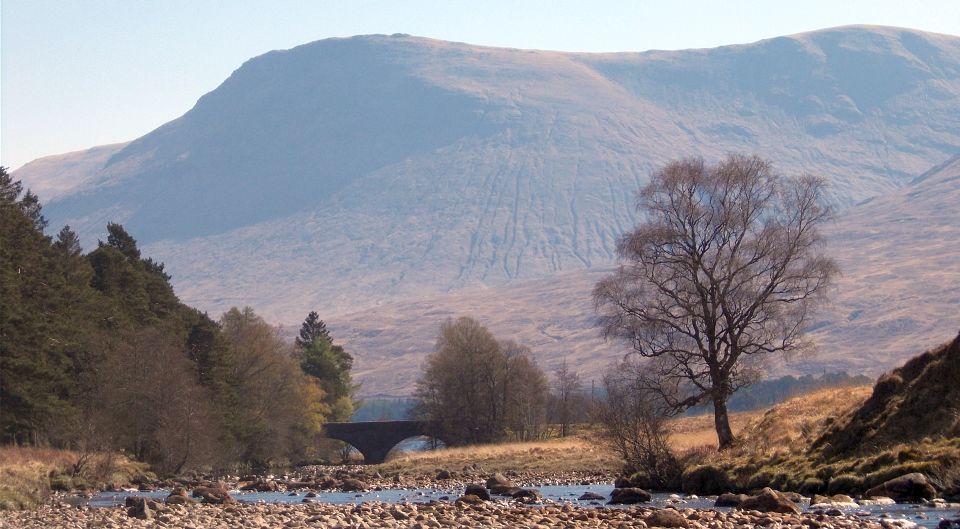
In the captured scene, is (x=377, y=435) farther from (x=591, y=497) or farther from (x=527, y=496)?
(x=591, y=497)

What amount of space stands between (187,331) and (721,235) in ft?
157

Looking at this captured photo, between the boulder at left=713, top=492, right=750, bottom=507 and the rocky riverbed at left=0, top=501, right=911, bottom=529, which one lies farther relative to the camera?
the boulder at left=713, top=492, right=750, bottom=507

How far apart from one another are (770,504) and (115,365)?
4589 cm

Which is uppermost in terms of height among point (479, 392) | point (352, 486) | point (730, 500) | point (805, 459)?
point (479, 392)

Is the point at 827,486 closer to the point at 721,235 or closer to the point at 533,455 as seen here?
the point at 721,235

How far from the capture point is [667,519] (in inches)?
1344

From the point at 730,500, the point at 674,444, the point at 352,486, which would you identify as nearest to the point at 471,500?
the point at 730,500

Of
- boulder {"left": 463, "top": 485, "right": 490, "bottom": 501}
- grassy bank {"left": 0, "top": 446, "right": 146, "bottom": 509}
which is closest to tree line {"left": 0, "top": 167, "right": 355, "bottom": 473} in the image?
grassy bank {"left": 0, "top": 446, "right": 146, "bottom": 509}

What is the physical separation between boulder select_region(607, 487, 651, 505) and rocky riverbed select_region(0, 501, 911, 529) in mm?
2499

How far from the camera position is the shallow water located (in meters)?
34.1

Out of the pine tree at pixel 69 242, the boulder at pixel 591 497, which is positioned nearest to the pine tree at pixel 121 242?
the pine tree at pixel 69 242

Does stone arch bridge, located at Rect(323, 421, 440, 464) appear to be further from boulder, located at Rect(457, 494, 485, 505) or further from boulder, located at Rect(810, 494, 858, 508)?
boulder, located at Rect(810, 494, 858, 508)

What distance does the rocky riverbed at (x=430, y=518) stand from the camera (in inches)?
1334

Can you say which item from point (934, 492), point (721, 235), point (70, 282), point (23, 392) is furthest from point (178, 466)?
point (934, 492)
